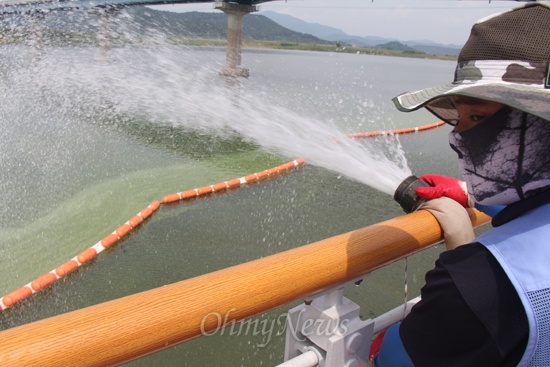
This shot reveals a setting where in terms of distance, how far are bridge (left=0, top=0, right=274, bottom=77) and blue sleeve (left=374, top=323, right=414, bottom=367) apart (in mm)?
21751

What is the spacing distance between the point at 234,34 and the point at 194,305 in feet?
108

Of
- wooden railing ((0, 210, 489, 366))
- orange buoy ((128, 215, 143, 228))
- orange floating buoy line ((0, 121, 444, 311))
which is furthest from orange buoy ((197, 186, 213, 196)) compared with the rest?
wooden railing ((0, 210, 489, 366))

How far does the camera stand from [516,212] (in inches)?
45.6

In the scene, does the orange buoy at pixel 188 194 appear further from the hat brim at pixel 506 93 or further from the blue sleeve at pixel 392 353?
the hat brim at pixel 506 93

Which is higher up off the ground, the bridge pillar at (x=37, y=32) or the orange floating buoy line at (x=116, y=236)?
the bridge pillar at (x=37, y=32)

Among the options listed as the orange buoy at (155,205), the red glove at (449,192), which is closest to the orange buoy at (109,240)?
the orange buoy at (155,205)

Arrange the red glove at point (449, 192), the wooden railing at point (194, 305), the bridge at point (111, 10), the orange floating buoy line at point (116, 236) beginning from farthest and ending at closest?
the bridge at point (111, 10), the orange floating buoy line at point (116, 236), the red glove at point (449, 192), the wooden railing at point (194, 305)

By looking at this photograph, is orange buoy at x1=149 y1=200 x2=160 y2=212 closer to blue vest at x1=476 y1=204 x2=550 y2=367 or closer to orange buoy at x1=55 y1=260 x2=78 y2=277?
orange buoy at x1=55 y1=260 x2=78 y2=277

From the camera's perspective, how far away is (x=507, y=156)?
1.16m

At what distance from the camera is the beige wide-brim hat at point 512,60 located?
105 centimetres

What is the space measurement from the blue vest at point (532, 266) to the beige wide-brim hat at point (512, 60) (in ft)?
0.85

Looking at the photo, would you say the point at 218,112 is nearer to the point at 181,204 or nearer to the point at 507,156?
the point at 181,204

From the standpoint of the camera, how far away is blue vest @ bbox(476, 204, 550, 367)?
96cm

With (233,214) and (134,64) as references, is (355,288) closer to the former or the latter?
(233,214)
